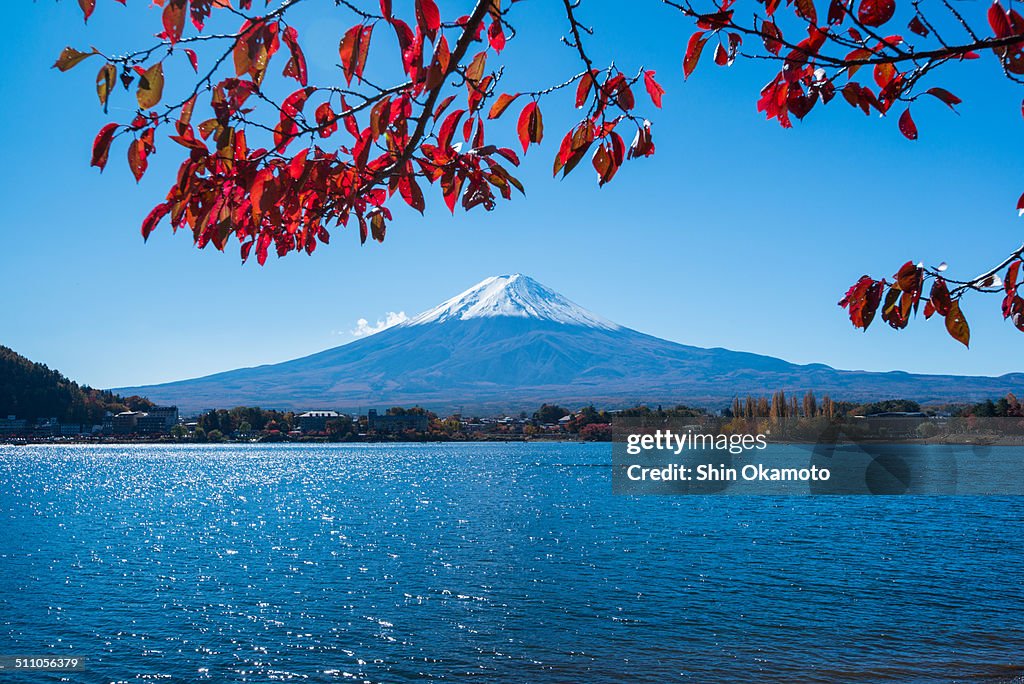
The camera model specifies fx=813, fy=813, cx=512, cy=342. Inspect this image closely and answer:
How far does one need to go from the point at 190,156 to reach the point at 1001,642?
809 inches

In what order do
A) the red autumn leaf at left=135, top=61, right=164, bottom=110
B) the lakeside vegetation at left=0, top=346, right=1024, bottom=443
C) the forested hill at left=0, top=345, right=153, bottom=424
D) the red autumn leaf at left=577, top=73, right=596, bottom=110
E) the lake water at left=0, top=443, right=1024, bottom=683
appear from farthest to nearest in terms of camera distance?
the forested hill at left=0, top=345, right=153, bottom=424 < the lakeside vegetation at left=0, top=346, right=1024, bottom=443 < the lake water at left=0, top=443, right=1024, bottom=683 < the red autumn leaf at left=577, top=73, right=596, bottom=110 < the red autumn leaf at left=135, top=61, right=164, bottom=110

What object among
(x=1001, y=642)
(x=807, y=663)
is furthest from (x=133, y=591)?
(x=1001, y=642)

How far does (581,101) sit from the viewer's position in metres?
2.49

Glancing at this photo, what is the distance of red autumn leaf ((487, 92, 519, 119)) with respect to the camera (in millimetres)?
2332

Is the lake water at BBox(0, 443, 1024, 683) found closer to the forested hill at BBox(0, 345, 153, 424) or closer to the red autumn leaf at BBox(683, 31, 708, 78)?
the red autumn leaf at BBox(683, 31, 708, 78)

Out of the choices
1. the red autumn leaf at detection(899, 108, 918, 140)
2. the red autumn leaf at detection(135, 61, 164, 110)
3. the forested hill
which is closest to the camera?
the red autumn leaf at detection(135, 61, 164, 110)

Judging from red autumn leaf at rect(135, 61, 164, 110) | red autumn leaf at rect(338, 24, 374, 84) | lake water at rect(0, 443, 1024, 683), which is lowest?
lake water at rect(0, 443, 1024, 683)

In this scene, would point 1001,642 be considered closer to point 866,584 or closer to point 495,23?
point 866,584

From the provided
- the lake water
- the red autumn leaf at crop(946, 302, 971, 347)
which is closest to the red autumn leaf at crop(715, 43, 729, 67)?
the red autumn leaf at crop(946, 302, 971, 347)

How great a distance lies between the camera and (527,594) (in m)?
23.3

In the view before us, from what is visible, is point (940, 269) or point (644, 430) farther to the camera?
point (644, 430)

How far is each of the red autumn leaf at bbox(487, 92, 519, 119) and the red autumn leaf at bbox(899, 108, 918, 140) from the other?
1.35 m

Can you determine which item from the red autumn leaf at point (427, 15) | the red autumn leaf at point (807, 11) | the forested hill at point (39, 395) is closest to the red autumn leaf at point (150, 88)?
the red autumn leaf at point (427, 15)

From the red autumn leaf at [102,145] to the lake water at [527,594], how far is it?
1540cm
